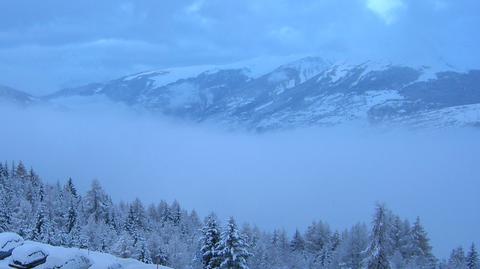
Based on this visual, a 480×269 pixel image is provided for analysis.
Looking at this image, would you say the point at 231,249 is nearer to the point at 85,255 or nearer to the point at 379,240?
the point at 379,240

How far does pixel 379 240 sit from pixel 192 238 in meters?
64.5

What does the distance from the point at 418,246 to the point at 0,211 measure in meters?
59.5

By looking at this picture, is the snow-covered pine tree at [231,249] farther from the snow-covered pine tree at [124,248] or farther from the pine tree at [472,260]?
the pine tree at [472,260]

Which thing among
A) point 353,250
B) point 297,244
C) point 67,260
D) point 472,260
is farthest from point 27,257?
point 297,244

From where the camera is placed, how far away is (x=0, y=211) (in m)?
57.5

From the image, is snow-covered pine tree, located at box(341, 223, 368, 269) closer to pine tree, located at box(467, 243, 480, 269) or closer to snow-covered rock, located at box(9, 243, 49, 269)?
pine tree, located at box(467, 243, 480, 269)

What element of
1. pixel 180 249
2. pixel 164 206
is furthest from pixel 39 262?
pixel 164 206

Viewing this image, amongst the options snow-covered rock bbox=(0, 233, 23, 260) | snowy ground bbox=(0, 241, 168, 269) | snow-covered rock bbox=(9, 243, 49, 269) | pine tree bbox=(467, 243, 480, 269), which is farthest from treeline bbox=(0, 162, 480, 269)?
snow-covered rock bbox=(9, 243, 49, 269)

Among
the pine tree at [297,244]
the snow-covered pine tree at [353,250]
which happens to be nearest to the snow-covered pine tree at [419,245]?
the snow-covered pine tree at [353,250]

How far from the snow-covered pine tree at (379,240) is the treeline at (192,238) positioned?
0.05 metres

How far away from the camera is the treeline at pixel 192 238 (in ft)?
133

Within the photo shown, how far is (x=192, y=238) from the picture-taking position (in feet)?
331

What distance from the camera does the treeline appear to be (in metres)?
40.7

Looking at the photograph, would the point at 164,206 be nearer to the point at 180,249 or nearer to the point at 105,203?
the point at 105,203
